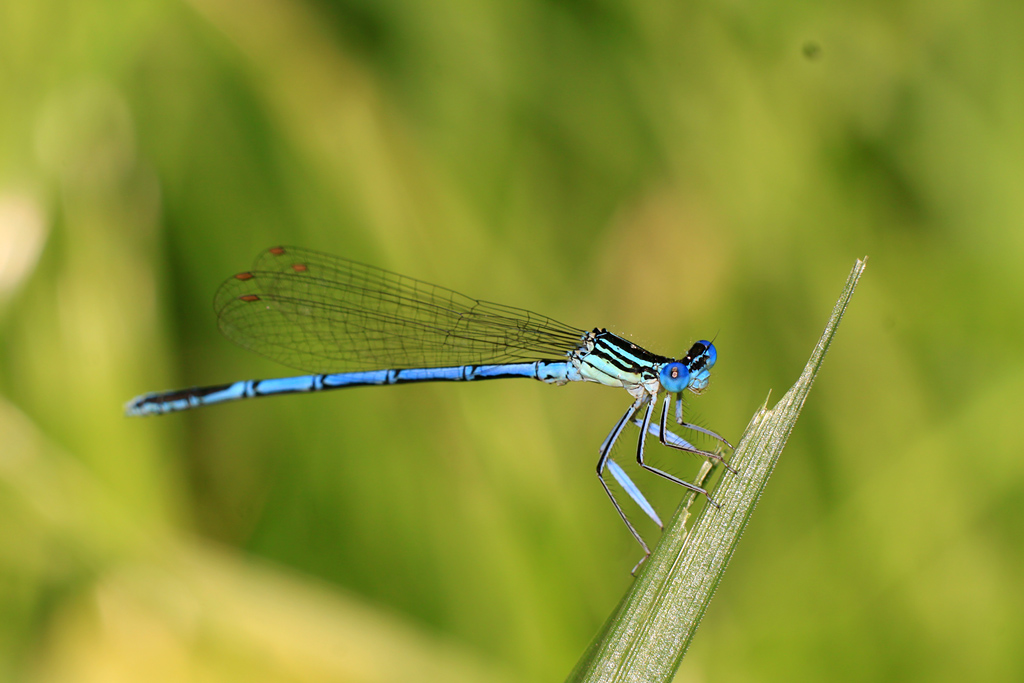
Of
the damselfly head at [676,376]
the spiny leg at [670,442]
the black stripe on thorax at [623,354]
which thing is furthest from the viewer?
the black stripe on thorax at [623,354]

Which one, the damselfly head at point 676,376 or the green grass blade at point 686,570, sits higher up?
the damselfly head at point 676,376

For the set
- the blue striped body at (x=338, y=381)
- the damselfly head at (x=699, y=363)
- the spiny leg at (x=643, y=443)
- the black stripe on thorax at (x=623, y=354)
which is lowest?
the blue striped body at (x=338, y=381)

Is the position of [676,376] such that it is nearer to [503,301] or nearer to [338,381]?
[503,301]

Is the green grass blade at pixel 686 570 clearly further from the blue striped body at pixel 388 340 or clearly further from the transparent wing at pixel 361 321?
the transparent wing at pixel 361 321

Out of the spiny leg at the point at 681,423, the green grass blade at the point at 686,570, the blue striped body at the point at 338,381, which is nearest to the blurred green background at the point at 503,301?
the blue striped body at the point at 338,381

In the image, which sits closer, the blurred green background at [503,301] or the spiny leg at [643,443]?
the spiny leg at [643,443]

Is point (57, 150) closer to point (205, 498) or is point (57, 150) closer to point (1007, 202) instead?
point (205, 498)

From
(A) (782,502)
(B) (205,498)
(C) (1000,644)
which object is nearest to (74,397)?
(B) (205,498)

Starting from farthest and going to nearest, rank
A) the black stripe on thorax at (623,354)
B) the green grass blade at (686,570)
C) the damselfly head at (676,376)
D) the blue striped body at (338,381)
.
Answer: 1. the blue striped body at (338,381)
2. the black stripe on thorax at (623,354)
3. the damselfly head at (676,376)
4. the green grass blade at (686,570)
